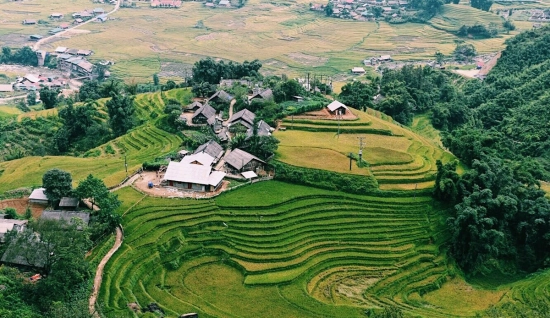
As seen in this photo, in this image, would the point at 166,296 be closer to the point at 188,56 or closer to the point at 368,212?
the point at 368,212

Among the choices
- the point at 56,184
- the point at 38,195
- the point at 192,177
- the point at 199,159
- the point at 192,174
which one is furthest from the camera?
the point at 199,159

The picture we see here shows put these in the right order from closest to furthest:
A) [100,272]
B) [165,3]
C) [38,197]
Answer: [100,272], [38,197], [165,3]

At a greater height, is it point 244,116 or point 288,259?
point 244,116

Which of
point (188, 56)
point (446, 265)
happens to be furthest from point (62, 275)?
point (188, 56)

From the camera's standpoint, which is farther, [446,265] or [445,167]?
[445,167]

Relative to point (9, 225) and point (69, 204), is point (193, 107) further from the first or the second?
point (9, 225)

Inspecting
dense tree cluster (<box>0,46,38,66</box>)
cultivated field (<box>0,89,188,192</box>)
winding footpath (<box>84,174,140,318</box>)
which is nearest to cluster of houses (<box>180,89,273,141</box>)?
cultivated field (<box>0,89,188,192</box>)

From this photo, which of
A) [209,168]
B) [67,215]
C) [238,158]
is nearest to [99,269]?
[67,215]
